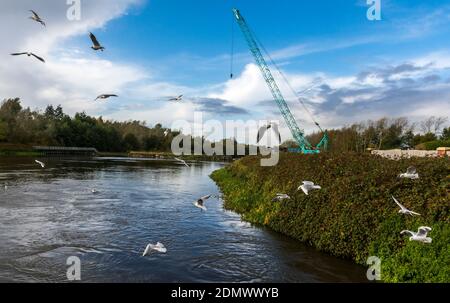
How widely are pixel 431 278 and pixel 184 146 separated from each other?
158 metres

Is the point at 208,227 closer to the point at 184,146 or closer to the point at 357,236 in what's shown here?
the point at 357,236

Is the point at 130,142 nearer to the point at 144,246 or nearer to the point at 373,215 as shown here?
the point at 144,246

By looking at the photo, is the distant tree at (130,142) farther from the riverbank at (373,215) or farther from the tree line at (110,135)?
the riverbank at (373,215)

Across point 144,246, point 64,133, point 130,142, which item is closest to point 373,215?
point 144,246

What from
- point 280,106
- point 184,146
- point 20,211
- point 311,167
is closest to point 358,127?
point 280,106

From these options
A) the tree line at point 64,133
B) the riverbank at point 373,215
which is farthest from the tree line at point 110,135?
the riverbank at point 373,215

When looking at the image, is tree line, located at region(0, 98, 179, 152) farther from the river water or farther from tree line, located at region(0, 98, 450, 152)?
the river water

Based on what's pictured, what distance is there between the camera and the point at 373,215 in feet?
43.8

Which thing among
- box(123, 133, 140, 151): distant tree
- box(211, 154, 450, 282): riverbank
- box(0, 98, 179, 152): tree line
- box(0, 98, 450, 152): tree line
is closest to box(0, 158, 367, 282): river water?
box(211, 154, 450, 282): riverbank

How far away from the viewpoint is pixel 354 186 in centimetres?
1545

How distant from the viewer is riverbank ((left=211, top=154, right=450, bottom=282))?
431 inches

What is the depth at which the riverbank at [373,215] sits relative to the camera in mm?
10938

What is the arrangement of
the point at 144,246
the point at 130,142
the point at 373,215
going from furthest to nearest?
the point at 130,142
the point at 144,246
the point at 373,215

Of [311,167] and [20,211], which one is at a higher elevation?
[311,167]
